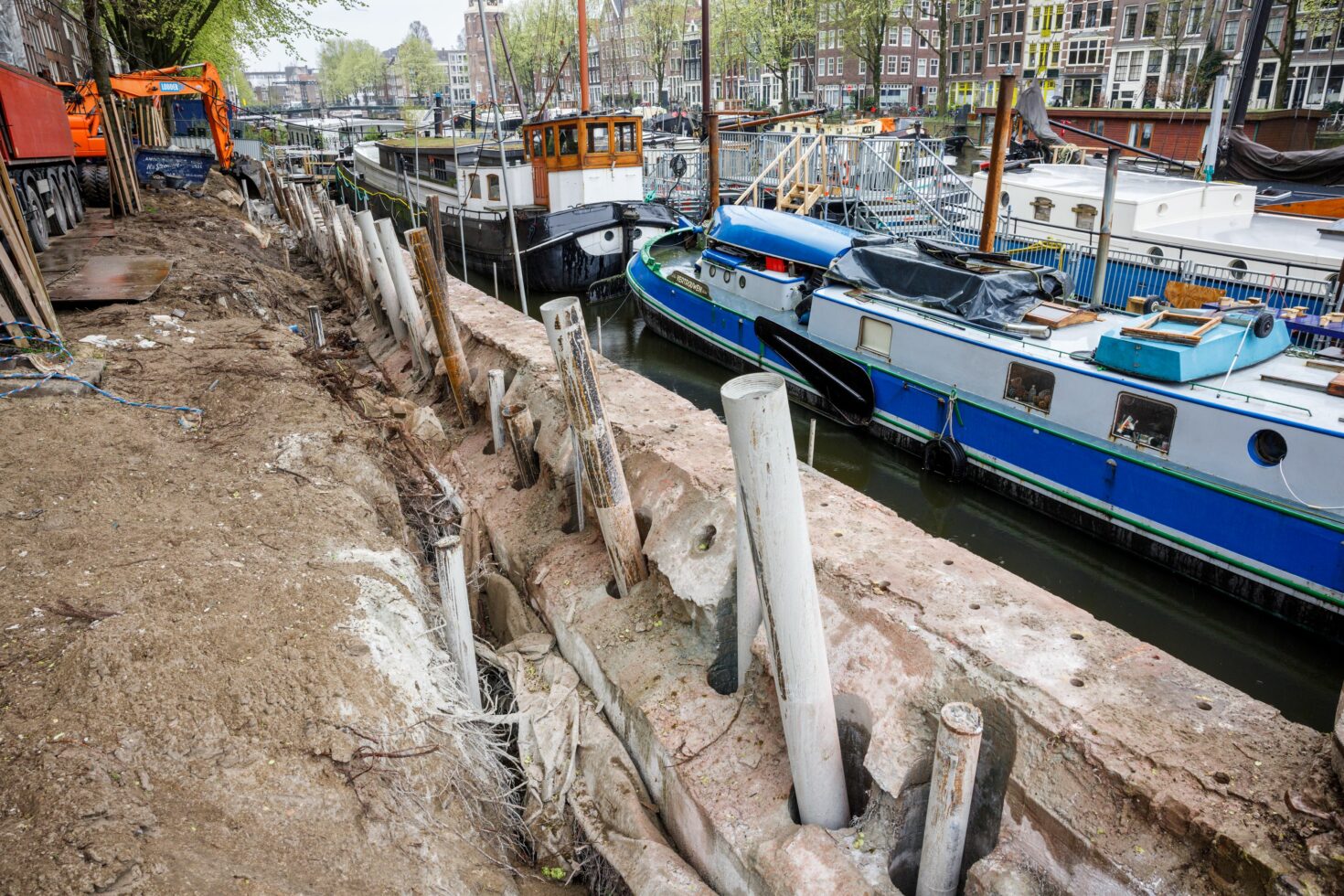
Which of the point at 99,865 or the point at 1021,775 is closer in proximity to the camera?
the point at 99,865

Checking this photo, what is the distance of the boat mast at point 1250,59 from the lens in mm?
15812

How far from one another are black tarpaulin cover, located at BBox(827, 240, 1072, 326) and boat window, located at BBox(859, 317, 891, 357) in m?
0.62

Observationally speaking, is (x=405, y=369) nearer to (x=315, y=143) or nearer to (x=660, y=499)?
(x=660, y=499)

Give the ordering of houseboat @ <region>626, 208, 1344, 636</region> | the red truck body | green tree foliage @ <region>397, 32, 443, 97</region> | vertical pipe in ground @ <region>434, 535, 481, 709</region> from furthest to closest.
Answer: green tree foliage @ <region>397, 32, 443, 97</region>
the red truck body
houseboat @ <region>626, 208, 1344, 636</region>
vertical pipe in ground @ <region>434, 535, 481, 709</region>

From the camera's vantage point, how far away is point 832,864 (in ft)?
12.7

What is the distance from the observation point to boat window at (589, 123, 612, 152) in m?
22.2

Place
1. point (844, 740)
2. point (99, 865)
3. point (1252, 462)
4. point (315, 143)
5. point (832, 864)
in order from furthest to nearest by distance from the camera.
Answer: point (315, 143) → point (1252, 462) → point (844, 740) → point (832, 864) → point (99, 865)

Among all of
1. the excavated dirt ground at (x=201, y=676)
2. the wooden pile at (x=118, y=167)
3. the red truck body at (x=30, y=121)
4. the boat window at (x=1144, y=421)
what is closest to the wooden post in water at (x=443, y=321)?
the excavated dirt ground at (x=201, y=676)

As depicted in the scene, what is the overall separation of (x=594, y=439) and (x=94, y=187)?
19.2m

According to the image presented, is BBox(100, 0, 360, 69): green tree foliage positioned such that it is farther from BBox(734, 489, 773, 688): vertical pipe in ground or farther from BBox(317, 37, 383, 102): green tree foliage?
BBox(317, 37, 383, 102): green tree foliage

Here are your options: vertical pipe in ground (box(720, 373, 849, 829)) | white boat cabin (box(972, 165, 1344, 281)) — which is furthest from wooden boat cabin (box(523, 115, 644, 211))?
vertical pipe in ground (box(720, 373, 849, 829))

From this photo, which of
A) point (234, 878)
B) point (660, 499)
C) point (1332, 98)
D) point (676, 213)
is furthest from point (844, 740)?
point (1332, 98)

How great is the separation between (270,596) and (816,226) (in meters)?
12.7

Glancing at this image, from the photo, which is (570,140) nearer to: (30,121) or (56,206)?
(56,206)
